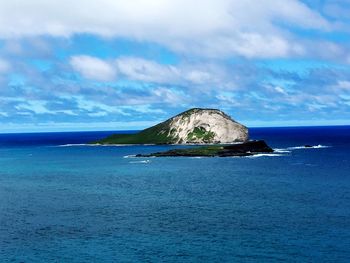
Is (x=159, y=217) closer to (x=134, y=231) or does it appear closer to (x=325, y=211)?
(x=134, y=231)

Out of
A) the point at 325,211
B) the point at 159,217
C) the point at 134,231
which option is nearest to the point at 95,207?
the point at 159,217

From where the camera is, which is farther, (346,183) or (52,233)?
(346,183)

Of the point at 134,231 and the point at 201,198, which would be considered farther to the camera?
the point at 201,198

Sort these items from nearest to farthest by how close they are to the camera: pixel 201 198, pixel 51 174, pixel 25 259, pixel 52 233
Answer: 1. pixel 25 259
2. pixel 52 233
3. pixel 201 198
4. pixel 51 174

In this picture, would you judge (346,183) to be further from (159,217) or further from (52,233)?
(52,233)

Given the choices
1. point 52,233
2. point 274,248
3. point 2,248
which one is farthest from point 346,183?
point 2,248

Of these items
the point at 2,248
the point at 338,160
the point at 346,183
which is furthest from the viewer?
the point at 338,160
